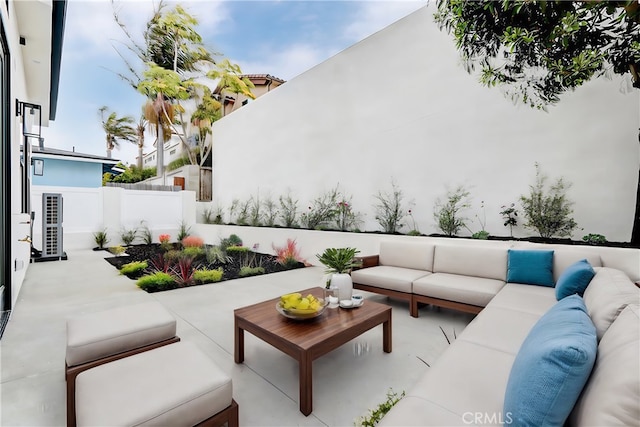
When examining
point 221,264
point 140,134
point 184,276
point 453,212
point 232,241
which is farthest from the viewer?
point 140,134

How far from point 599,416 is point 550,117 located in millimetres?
4508

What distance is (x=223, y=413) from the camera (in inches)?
53.2

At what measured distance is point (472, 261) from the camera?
3469 millimetres

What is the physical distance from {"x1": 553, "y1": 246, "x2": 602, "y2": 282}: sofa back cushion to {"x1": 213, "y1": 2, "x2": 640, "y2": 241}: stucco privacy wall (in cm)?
117

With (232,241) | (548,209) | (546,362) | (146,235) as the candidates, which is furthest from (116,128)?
(546,362)

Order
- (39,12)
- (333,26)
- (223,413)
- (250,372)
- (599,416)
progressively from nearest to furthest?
(599,416) → (223,413) → (250,372) → (39,12) → (333,26)

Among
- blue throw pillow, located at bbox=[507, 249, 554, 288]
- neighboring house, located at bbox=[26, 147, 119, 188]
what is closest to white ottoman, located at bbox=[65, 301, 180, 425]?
blue throw pillow, located at bbox=[507, 249, 554, 288]

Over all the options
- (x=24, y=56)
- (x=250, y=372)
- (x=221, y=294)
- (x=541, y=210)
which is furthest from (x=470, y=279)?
(x=24, y=56)

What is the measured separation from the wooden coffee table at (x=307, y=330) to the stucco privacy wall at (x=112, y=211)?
8174 millimetres

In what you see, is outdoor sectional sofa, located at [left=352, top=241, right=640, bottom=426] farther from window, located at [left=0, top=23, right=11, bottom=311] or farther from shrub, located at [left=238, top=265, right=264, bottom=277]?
window, located at [left=0, top=23, right=11, bottom=311]

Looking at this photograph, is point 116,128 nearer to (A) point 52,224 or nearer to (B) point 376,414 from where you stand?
(A) point 52,224

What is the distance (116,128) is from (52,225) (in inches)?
605

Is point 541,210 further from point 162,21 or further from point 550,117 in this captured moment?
point 162,21

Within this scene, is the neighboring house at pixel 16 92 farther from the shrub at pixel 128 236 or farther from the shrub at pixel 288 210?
the shrub at pixel 288 210
